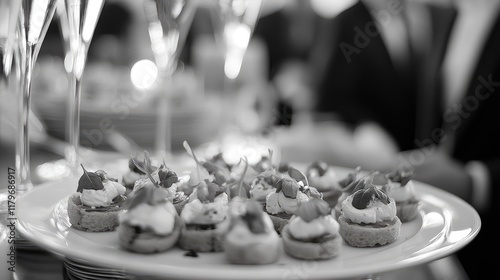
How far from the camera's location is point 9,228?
31.9 inches

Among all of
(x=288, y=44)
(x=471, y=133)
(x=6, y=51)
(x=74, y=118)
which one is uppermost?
(x=6, y=51)

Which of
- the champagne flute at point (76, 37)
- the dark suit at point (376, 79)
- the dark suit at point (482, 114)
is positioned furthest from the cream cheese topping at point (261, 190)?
the dark suit at point (376, 79)

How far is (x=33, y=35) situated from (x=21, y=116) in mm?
128

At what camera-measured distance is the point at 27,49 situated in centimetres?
87

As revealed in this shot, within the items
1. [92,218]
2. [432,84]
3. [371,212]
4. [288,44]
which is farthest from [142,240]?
[288,44]

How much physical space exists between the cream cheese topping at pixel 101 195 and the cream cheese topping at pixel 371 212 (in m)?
0.35

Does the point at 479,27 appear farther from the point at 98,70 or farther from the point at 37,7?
the point at 37,7

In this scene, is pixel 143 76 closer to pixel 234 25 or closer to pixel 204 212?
pixel 234 25

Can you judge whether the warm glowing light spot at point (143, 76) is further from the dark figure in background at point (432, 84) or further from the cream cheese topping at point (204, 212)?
the cream cheese topping at point (204, 212)

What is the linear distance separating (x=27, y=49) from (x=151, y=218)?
1.16ft

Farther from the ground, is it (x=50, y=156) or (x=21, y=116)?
(x=21, y=116)

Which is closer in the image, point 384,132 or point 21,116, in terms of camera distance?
point 21,116

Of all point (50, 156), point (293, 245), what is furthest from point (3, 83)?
point (293, 245)

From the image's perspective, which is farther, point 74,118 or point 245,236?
point 74,118
